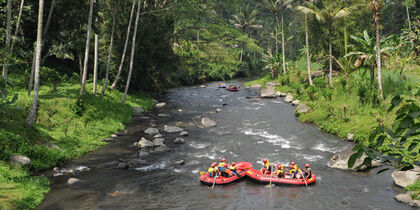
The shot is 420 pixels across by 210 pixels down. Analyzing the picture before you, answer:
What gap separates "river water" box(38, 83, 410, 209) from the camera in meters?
12.5

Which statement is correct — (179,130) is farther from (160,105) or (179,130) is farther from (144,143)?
(160,105)

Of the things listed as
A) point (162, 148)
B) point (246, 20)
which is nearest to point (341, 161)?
point (162, 148)

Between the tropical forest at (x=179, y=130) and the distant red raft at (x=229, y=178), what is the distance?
0.22ft

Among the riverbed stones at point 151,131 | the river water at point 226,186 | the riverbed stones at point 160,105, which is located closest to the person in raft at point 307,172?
the river water at point 226,186

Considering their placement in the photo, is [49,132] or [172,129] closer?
[49,132]

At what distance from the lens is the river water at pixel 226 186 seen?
493 inches

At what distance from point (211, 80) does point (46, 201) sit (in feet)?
165

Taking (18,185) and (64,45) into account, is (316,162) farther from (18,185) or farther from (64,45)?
(64,45)

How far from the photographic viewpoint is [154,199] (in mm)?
12875

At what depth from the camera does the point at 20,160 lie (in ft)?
45.3

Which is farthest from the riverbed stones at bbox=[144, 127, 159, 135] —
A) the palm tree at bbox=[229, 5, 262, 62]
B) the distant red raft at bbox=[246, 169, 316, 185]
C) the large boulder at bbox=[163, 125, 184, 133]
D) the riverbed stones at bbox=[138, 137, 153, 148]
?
the palm tree at bbox=[229, 5, 262, 62]

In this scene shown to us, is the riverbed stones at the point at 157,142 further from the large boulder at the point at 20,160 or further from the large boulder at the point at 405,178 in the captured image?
the large boulder at the point at 405,178

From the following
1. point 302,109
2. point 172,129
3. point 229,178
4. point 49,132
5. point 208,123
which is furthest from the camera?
point 302,109

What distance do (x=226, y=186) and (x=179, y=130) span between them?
916cm
